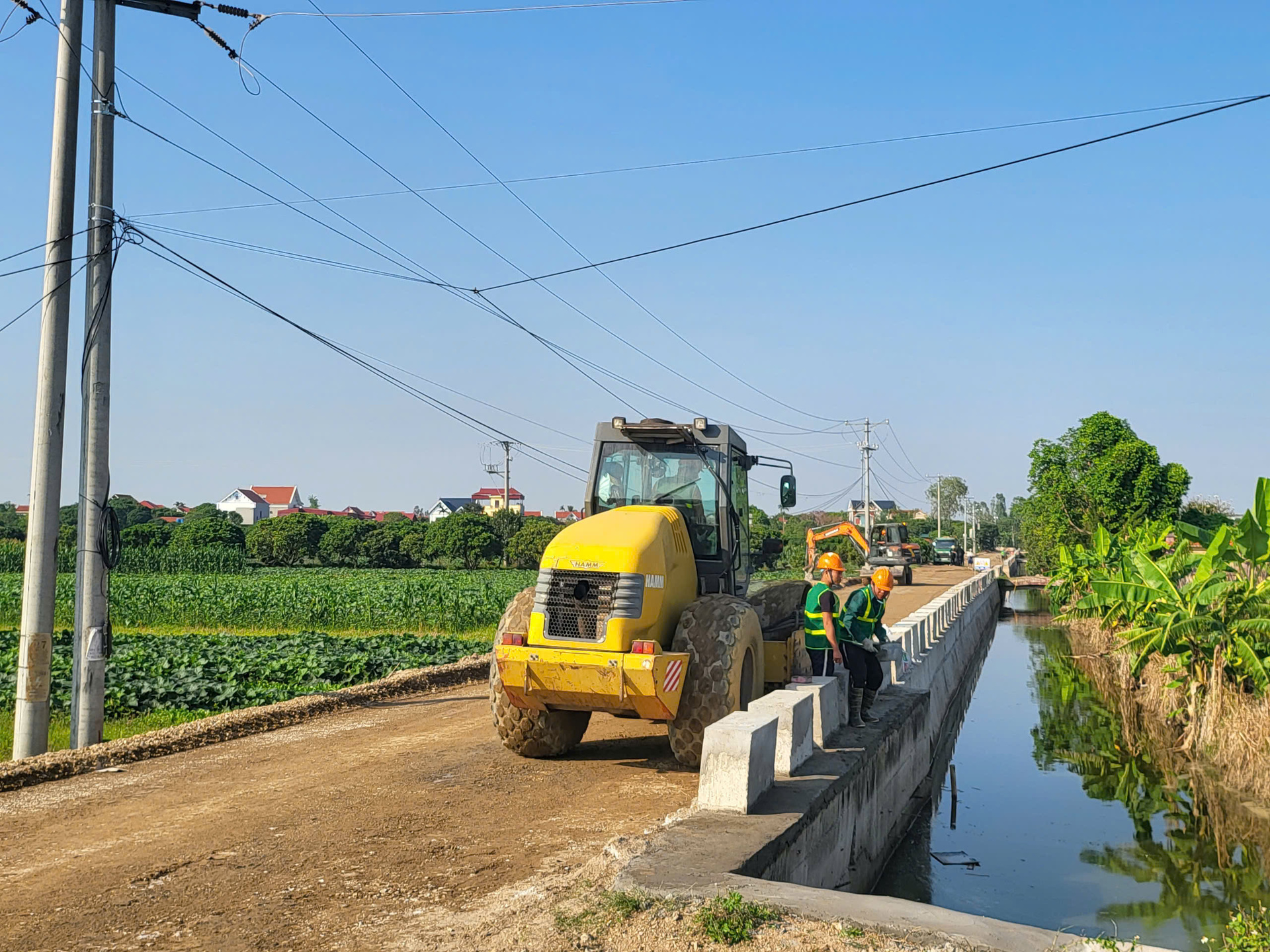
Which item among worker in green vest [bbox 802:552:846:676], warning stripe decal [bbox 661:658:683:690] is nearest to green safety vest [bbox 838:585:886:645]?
worker in green vest [bbox 802:552:846:676]

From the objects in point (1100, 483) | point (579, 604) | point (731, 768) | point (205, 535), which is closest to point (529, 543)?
point (205, 535)

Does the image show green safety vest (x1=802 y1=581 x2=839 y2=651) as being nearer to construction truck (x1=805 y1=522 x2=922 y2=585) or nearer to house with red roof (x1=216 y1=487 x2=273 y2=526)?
construction truck (x1=805 y1=522 x2=922 y2=585)

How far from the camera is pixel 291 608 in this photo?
3148 cm

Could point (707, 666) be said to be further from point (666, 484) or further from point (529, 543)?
point (529, 543)

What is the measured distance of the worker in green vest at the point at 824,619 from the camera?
34.3ft

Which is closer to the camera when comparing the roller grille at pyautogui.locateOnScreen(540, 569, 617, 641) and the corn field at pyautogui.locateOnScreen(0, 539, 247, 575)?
the roller grille at pyautogui.locateOnScreen(540, 569, 617, 641)

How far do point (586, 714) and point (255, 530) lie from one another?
256 feet

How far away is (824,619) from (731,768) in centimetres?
368

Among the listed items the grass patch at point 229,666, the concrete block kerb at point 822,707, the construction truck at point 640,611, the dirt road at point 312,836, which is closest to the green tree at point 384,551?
the grass patch at point 229,666

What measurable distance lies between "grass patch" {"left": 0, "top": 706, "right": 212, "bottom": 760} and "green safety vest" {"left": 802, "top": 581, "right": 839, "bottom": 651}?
302 inches

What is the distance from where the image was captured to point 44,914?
18.9 ft

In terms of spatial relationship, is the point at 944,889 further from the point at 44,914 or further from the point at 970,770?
the point at 44,914

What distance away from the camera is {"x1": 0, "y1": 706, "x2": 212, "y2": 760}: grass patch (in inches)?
469

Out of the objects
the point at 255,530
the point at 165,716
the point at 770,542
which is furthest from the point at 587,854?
the point at 255,530
